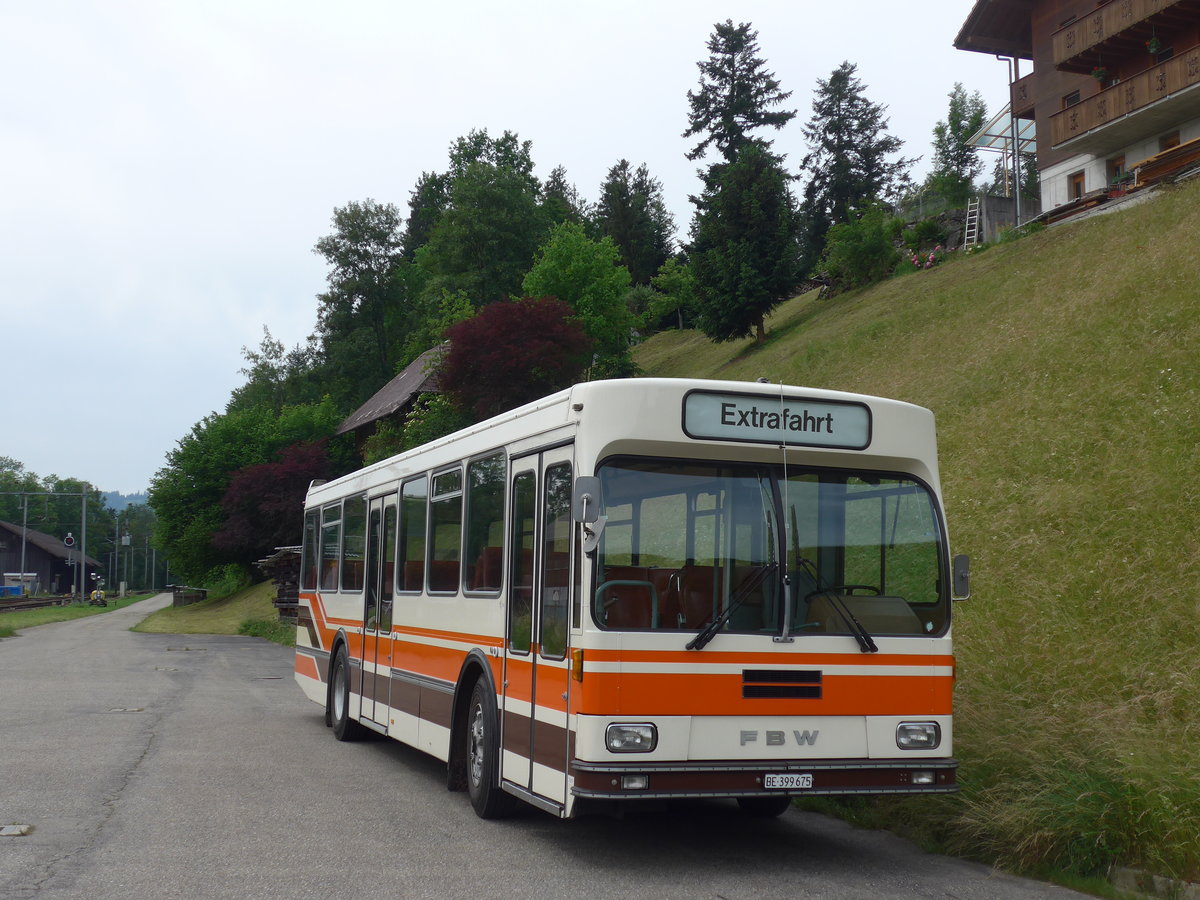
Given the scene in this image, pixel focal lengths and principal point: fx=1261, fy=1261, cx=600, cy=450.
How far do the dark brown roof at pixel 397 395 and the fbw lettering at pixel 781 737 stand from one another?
46.8 meters

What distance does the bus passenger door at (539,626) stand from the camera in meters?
7.57

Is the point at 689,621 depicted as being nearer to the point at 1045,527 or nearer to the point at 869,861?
the point at 869,861

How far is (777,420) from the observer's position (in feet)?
25.6

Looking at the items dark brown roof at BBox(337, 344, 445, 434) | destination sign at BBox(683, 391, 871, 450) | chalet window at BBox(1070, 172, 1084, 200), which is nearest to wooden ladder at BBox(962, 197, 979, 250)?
chalet window at BBox(1070, 172, 1084, 200)

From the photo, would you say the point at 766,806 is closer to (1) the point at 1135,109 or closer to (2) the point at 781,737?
(2) the point at 781,737

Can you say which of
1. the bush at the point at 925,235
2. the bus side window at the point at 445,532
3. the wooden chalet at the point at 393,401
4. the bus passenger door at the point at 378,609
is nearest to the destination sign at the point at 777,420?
the bus side window at the point at 445,532

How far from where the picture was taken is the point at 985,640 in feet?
42.3

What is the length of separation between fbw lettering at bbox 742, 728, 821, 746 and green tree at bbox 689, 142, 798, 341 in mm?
39927

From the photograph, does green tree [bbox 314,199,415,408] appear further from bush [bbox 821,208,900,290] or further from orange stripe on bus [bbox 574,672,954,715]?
orange stripe on bus [bbox 574,672,954,715]

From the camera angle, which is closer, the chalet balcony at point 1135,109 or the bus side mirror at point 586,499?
the bus side mirror at point 586,499

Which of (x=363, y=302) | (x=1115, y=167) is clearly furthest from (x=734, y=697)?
(x=363, y=302)

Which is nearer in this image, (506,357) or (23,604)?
(506,357)

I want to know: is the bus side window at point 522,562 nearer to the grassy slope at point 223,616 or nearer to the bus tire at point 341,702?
the bus tire at point 341,702

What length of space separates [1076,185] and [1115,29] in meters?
6.04
